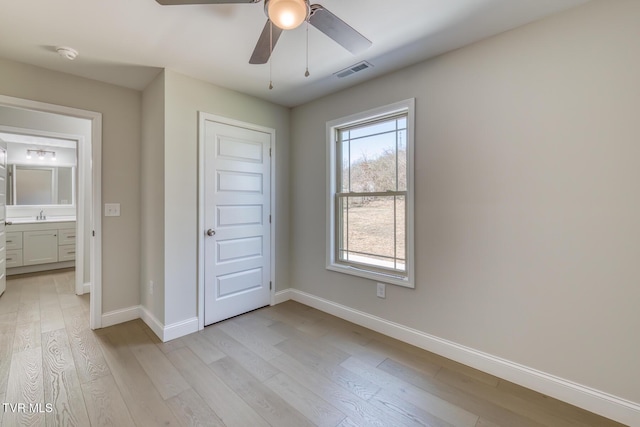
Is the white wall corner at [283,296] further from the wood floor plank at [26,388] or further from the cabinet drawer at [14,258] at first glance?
the cabinet drawer at [14,258]

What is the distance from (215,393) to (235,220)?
166cm

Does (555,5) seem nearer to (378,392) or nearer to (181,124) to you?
A: (378,392)

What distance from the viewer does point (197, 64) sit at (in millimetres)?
2391

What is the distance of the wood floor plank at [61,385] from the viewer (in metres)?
1.58

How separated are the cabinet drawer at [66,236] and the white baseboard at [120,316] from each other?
325cm

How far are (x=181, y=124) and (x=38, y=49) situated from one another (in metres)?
1.10

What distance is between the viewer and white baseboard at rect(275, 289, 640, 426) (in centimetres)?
158

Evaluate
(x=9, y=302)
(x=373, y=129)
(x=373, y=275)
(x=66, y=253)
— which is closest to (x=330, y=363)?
(x=373, y=275)

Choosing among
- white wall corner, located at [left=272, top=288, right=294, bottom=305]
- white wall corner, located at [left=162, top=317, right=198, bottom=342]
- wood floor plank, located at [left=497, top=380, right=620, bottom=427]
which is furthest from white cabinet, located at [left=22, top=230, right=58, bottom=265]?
wood floor plank, located at [left=497, top=380, right=620, bottom=427]

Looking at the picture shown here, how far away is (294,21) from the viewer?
130 centimetres

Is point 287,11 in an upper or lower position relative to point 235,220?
upper

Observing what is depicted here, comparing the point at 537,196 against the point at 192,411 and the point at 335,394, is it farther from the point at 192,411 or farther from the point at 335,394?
the point at 192,411

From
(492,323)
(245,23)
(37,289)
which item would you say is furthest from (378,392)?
(37,289)

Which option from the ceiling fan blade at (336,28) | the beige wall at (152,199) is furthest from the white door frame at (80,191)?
the ceiling fan blade at (336,28)
